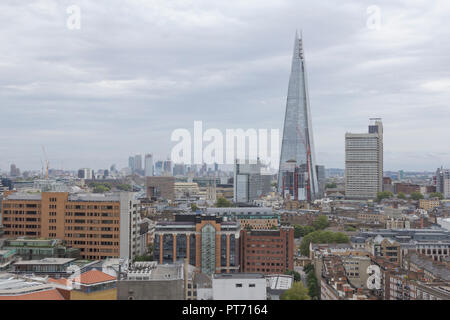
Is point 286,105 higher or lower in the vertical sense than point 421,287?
higher

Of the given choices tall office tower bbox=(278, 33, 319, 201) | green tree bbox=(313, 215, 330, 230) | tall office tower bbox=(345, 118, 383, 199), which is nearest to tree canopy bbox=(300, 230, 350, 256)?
green tree bbox=(313, 215, 330, 230)

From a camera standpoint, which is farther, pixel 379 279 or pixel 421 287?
pixel 379 279

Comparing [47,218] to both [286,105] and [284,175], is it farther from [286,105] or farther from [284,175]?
[286,105]

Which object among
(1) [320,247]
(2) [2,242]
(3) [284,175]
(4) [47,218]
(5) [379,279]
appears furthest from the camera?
(3) [284,175]

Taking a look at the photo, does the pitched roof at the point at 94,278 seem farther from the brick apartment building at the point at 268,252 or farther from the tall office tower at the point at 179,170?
the tall office tower at the point at 179,170

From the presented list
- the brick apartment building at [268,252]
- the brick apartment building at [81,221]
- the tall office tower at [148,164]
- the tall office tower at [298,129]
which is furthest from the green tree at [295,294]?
the tall office tower at [298,129]
